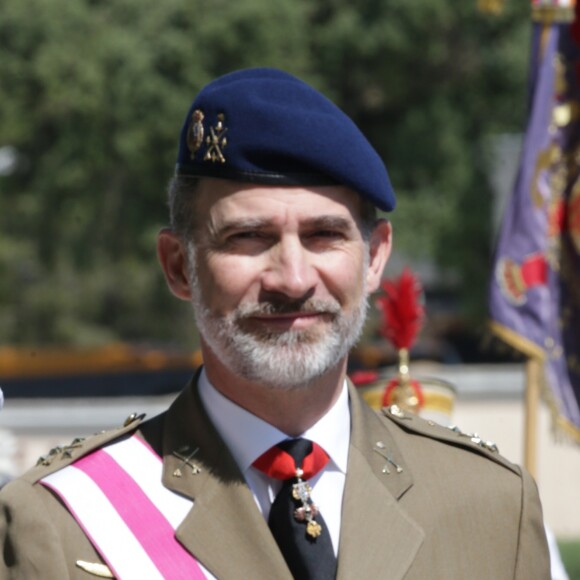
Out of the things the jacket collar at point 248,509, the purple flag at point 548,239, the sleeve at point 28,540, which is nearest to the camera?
the sleeve at point 28,540

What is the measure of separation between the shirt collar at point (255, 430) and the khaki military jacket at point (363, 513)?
0.06 ft

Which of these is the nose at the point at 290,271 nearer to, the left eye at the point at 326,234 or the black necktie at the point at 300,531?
the left eye at the point at 326,234

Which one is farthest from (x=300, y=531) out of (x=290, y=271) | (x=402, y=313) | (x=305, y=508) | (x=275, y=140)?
(x=402, y=313)

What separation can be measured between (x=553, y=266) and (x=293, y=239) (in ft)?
16.7

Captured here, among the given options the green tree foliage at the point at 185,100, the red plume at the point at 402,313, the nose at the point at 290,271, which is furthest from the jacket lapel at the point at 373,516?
the green tree foliage at the point at 185,100

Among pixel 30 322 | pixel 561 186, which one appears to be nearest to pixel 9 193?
pixel 30 322

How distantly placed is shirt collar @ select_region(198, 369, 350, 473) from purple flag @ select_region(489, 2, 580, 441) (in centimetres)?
472

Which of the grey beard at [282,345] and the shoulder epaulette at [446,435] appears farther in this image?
the shoulder epaulette at [446,435]

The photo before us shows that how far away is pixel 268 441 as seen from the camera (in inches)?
113

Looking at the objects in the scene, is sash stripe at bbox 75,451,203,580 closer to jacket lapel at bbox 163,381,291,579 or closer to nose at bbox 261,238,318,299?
jacket lapel at bbox 163,381,291,579

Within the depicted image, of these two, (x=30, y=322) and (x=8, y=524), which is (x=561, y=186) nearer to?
(x=8, y=524)

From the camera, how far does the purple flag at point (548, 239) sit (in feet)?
25.0

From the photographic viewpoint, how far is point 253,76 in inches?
117

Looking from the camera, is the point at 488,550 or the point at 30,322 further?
the point at 30,322
